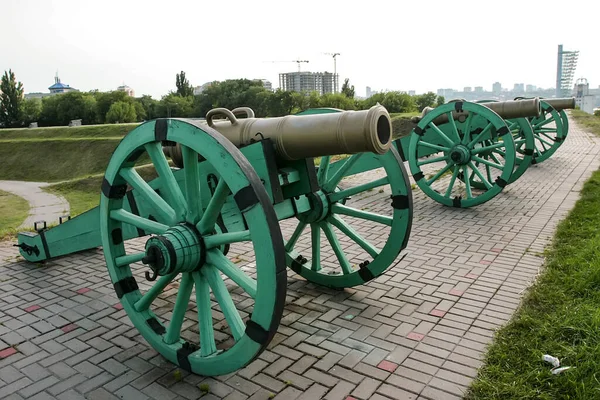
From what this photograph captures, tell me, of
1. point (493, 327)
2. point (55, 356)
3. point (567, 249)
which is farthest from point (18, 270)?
point (567, 249)

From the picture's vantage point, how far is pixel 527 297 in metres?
4.05

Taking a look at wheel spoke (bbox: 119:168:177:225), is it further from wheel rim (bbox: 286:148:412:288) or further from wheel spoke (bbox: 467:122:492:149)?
wheel spoke (bbox: 467:122:492:149)

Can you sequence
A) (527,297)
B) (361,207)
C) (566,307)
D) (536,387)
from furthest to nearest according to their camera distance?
1. (361,207)
2. (527,297)
3. (566,307)
4. (536,387)

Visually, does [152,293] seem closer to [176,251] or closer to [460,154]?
[176,251]

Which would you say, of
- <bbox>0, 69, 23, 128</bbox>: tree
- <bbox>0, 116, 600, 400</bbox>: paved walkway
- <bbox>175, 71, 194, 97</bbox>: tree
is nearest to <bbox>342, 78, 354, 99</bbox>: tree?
<bbox>175, 71, 194, 97</bbox>: tree

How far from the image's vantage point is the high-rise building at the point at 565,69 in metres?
168

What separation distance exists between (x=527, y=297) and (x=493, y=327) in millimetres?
597

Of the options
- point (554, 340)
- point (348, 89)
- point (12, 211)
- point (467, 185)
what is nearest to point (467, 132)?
point (467, 185)

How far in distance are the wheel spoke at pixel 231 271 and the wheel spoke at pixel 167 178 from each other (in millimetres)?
329

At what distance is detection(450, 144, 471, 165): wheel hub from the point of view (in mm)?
7309

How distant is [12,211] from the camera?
45.5 feet

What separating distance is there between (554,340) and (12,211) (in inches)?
551

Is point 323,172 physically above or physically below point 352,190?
above

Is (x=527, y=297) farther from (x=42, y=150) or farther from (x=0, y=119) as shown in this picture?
(x=0, y=119)
